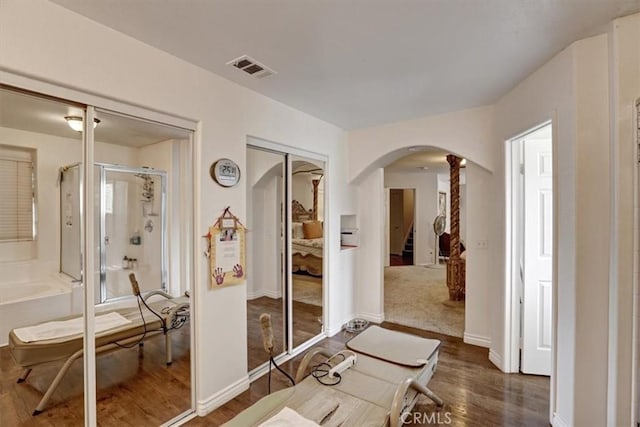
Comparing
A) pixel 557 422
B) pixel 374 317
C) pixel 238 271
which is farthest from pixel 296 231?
pixel 557 422

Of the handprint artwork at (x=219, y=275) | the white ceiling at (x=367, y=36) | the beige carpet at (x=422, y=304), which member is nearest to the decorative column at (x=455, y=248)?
the beige carpet at (x=422, y=304)

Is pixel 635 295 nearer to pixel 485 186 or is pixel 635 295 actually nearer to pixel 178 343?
pixel 485 186

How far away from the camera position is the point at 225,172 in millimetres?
2332

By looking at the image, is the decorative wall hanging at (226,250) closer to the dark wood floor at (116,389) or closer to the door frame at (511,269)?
the dark wood floor at (116,389)

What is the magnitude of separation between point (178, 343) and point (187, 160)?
4.53 feet

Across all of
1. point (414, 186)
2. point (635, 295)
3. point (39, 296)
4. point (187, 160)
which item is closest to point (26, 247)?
point (39, 296)

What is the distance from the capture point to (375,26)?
5.65ft

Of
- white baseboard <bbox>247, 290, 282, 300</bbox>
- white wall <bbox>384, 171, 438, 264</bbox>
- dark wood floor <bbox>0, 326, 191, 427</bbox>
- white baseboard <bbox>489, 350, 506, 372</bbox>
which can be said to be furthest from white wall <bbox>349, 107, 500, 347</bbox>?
white wall <bbox>384, 171, 438, 264</bbox>

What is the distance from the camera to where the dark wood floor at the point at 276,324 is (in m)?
2.82

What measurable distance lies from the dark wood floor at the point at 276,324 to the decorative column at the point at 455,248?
246 centimetres

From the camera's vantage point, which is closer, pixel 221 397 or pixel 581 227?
pixel 581 227

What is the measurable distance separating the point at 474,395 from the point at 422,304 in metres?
2.43

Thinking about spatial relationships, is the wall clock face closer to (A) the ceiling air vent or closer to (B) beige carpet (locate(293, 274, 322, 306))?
(A) the ceiling air vent

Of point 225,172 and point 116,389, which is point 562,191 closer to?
point 225,172
